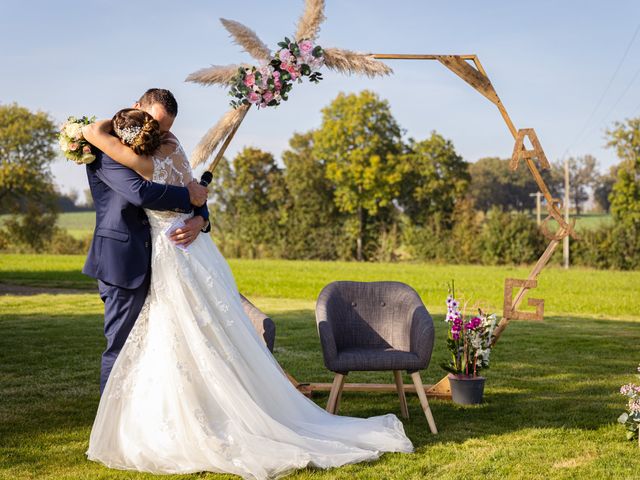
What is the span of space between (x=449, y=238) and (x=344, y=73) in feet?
84.6

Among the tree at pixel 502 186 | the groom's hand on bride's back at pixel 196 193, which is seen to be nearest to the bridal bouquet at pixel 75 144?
the groom's hand on bride's back at pixel 196 193

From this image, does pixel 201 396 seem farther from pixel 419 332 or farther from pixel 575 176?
pixel 575 176

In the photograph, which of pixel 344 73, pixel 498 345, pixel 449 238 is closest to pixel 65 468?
pixel 344 73

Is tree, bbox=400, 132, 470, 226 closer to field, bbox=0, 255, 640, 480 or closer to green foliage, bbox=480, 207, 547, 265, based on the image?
green foliage, bbox=480, 207, 547, 265

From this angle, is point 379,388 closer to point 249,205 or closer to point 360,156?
point 360,156

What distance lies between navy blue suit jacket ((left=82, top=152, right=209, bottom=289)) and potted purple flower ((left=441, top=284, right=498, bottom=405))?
7.77 feet

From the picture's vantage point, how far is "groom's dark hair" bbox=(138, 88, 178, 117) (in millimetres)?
4090

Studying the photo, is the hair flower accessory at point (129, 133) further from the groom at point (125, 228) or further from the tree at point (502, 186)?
the tree at point (502, 186)

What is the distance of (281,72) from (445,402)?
276 cm

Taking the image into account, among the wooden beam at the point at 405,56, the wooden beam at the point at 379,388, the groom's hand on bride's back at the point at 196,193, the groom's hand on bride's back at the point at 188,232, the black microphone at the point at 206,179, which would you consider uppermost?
the wooden beam at the point at 405,56

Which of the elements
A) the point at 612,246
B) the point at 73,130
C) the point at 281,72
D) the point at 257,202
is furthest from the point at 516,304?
the point at 257,202

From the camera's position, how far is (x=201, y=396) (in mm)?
4059

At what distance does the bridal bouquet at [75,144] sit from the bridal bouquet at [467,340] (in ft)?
9.22

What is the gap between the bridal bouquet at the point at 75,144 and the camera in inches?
158
